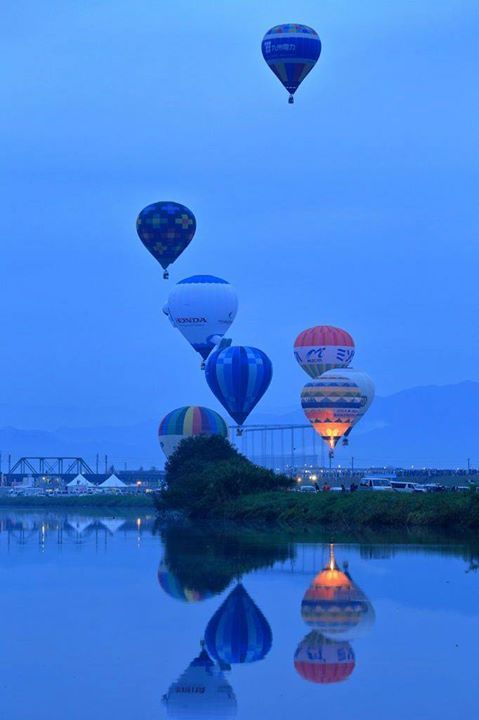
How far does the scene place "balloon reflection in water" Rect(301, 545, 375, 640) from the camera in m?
20.1

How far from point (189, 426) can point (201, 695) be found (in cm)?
7289

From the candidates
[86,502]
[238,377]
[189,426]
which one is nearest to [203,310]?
[238,377]

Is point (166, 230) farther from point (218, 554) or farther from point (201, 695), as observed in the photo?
point (201, 695)

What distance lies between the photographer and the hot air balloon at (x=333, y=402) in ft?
290

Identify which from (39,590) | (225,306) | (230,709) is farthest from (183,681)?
(225,306)

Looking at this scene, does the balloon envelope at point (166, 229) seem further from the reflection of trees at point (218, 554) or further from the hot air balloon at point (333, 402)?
the reflection of trees at point (218, 554)

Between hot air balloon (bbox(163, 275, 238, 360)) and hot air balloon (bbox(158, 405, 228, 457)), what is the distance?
171 inches

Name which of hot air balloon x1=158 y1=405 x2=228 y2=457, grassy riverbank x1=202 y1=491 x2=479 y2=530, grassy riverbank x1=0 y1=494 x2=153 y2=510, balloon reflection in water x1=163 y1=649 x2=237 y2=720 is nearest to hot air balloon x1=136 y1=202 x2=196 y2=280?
hot air balloon x1=158 y1=405 x2=228 y2=457

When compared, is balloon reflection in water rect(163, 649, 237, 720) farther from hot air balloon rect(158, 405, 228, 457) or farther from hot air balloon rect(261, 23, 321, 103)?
hot air balloon rect(158, 405, 228, 457)

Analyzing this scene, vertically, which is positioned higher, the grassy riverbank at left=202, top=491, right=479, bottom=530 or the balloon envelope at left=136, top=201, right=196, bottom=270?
the balloon envelope at left=136, top=201, right=196, bottom=270

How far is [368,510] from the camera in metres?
46.1

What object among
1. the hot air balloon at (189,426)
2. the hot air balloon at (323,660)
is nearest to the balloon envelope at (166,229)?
the hot air balloon at (189,426)

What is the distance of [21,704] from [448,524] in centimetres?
2989

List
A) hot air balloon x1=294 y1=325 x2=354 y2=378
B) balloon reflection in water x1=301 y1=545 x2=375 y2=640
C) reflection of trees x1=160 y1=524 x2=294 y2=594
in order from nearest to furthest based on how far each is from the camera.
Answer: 1. balloon reflection in water x1=301 y1=545 x2=375 y2=640
2. reflection of trees x1=160 y1=524 x2=294 y2=594
3. hot air balloon x1=294 y1=325 x2=354 y2=378
